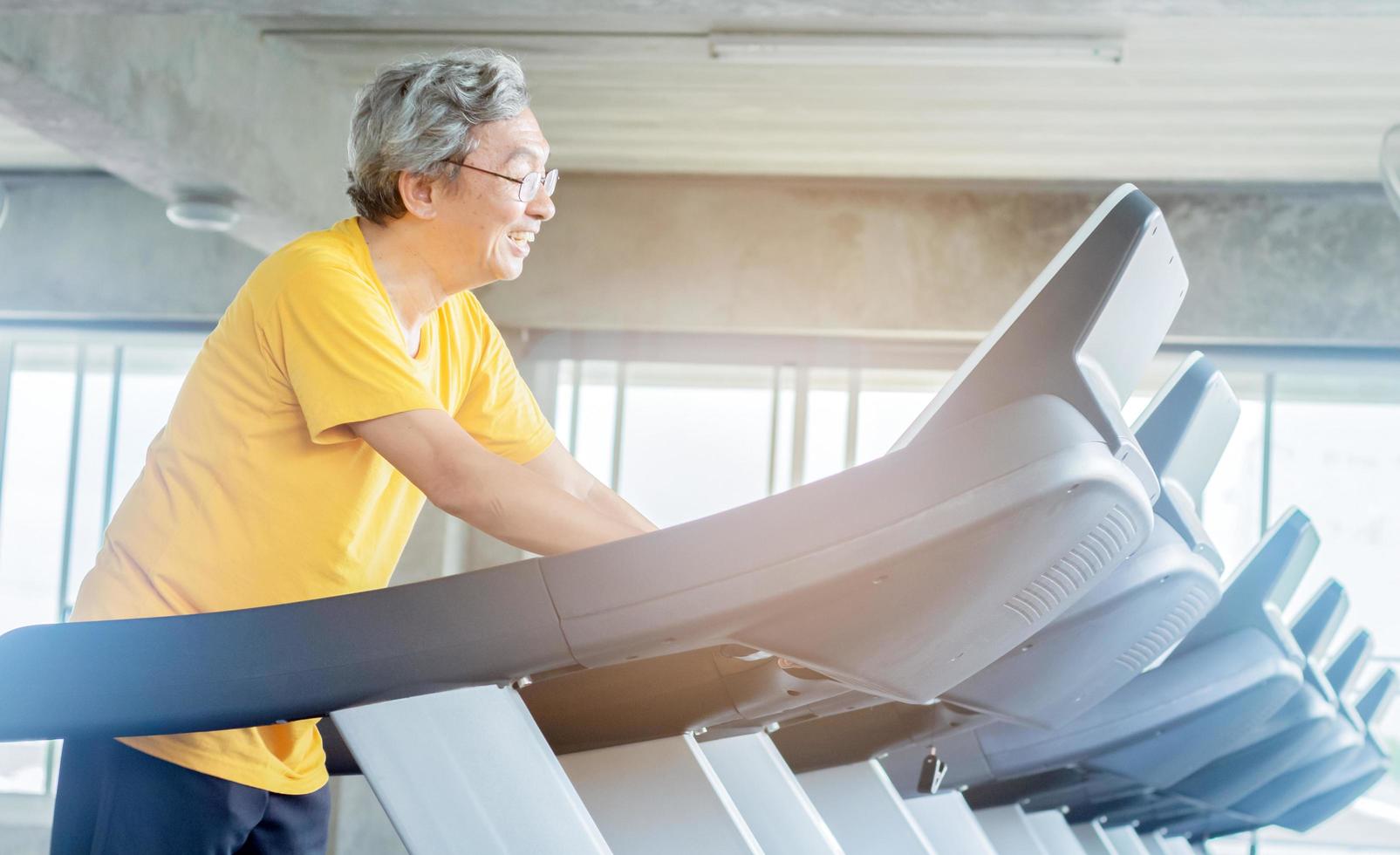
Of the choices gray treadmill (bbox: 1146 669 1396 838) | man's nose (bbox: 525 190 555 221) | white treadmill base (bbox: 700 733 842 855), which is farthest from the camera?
gray treadmill (bbox: 1146 669 1396 838)

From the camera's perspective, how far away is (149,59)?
14.4 feet

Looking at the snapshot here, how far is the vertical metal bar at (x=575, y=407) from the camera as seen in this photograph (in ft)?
23.4

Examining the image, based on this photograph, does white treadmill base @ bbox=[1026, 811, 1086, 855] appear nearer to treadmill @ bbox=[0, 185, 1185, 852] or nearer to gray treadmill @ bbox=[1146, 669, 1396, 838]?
gray treadmill @ bbox=[1146, 669, 1396, 838]

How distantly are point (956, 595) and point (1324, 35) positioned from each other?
4.41 meters

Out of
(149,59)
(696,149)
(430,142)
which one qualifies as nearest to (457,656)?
(430,142)

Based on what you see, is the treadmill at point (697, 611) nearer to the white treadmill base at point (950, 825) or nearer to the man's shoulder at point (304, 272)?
the man's shoulder at point (304, 272)

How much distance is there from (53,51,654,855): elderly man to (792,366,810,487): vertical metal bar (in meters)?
5.50

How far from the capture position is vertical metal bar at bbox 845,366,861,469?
266 inches

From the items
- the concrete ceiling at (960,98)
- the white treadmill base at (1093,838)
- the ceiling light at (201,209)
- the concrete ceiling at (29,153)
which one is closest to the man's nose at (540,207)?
the white treadmill base at (1093,838)

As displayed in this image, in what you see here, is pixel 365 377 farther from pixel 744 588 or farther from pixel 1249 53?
pixel 1249 53

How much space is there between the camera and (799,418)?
22.4ft

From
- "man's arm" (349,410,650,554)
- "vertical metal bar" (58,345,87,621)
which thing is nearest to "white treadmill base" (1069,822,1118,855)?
"man's arm" (349,410,650,554)

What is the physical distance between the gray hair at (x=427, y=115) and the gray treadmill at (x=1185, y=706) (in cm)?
93

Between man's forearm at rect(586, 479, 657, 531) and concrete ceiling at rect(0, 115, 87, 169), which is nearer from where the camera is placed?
man's forearm at rect(586, 479, 657, 531)
